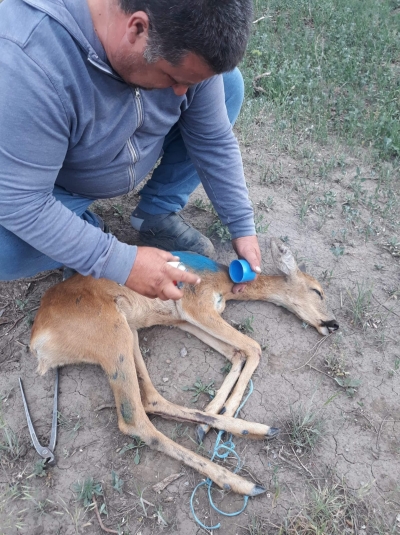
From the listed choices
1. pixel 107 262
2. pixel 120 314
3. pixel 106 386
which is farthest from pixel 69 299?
pixel 107 262

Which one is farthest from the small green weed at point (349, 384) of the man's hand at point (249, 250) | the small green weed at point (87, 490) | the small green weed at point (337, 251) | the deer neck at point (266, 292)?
the small green weed at point (87, 490)

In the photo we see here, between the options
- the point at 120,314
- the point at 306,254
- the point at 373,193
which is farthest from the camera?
the point at 373,193

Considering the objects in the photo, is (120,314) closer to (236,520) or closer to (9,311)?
(9,311)

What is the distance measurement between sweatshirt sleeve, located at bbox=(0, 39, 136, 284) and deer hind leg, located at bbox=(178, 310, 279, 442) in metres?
1.17

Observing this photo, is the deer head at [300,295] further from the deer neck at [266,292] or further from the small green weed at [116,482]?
the small green weed at [116,482]

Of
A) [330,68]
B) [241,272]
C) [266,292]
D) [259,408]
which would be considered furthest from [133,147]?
[330,68]

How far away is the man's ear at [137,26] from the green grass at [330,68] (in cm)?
385

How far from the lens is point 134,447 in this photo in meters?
2.92

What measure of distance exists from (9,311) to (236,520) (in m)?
2.23

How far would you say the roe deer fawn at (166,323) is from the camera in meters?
2.98

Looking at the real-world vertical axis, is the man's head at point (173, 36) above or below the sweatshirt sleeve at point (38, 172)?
above

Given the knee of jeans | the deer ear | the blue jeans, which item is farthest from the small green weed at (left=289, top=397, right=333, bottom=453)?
the knee of jeans

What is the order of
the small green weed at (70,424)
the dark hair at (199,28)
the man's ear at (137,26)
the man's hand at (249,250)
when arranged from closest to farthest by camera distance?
the dark hair at (199,28), the man's ear at (137,26), the small green weed at (70,424), the man's hand at (249,250)

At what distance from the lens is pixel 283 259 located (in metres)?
3.99
